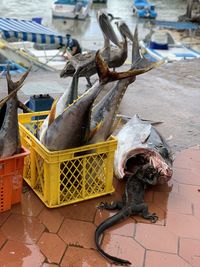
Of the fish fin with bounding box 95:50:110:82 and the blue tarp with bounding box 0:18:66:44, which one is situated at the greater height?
the fish fin with bounding box 95:50:110:82

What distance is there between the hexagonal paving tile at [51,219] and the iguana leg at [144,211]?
678mm

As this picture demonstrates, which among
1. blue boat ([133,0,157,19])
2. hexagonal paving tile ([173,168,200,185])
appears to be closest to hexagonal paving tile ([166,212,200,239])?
hexagonal paving tile ([173,168,200,185])

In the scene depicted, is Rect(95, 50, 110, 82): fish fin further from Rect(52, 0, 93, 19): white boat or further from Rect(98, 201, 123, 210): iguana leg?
Rect(52, 0, 93, 19): white boat

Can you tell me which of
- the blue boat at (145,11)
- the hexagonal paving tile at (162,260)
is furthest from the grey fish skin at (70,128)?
the blue boat at (145,11)

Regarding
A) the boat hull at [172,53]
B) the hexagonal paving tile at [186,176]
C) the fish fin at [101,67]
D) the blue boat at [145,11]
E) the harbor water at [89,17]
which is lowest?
the harbor water at [89,17]

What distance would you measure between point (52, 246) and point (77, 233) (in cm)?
27

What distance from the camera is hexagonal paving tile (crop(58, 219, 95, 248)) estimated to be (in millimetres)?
3189

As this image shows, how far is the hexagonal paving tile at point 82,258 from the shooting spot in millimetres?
2959

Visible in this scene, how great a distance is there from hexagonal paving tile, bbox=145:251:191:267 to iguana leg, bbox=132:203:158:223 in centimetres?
45

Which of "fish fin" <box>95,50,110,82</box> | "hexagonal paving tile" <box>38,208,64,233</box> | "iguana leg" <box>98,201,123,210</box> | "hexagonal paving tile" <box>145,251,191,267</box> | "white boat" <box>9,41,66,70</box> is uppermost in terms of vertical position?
"fish fin" <box>95,50,110,82</box>

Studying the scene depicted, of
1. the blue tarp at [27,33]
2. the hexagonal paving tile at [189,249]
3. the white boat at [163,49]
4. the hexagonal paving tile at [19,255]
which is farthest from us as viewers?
the white boat at [163,49]

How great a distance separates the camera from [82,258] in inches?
119

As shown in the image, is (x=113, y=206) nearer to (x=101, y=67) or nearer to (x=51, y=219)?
(x=51, y=219)

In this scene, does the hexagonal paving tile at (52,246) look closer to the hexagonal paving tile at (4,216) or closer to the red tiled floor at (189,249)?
the hexagonal paving tile at (4,216)
